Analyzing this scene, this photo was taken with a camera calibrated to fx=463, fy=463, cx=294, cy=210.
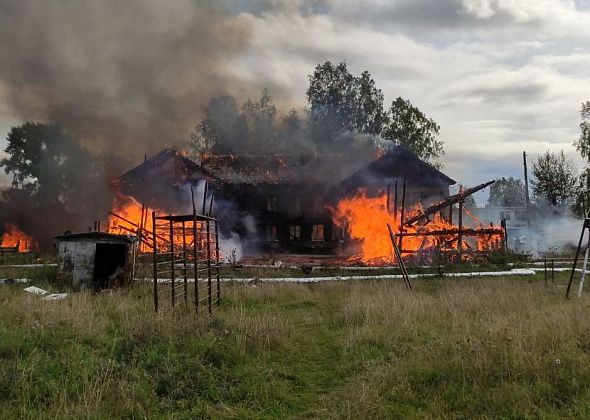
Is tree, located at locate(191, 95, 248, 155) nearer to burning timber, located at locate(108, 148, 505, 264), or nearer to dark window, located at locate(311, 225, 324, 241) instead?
burning timber, located at locate(108, 148, 505, 264)

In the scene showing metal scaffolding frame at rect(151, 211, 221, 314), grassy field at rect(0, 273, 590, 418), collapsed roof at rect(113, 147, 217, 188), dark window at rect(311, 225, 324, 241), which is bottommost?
grassy field at rect(0, 273, 590, 418)

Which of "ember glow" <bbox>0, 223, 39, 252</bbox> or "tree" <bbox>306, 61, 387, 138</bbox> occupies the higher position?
"tree" <bbox>306, 61, 387, 138</bbox>

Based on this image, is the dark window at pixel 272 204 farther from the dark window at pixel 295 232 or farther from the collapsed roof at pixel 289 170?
the dark window at pixel 295 232

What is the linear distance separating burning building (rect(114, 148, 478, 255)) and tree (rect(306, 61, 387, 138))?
13.3 m

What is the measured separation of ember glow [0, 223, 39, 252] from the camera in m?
41.8

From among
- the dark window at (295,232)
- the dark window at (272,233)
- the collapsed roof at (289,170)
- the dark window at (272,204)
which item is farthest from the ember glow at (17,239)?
the dark window at (295,232)

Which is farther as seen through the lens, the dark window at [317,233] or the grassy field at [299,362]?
the dark window at [317,233]

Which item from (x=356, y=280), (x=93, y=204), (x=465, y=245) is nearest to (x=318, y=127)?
(x=465, y=245)

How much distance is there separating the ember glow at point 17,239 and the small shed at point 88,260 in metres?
30.5

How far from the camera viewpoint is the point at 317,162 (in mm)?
33562

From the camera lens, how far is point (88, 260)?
52.8 ft

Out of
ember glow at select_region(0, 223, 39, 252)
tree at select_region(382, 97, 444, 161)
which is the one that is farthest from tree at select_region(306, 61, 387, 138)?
ember glow at select_region(0, 223, 39, 252)

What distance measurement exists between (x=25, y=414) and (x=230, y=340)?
11.3 feet

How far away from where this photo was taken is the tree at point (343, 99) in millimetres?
46562
